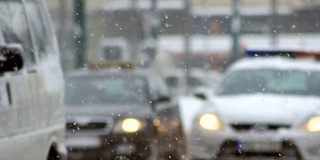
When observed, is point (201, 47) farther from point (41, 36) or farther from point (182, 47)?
point (41, 36)

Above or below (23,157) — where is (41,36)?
above

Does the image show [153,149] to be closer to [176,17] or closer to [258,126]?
[258,126]

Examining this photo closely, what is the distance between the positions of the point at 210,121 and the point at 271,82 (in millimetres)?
1712

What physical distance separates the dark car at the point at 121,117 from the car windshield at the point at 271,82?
0.83 metres

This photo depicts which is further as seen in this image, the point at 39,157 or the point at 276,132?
the point at 276,132

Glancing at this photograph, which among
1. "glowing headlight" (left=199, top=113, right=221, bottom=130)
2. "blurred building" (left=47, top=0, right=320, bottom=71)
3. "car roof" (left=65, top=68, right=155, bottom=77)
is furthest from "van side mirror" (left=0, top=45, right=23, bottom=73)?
"blurred building" (left=47, top=0, right=320, bottom=71)

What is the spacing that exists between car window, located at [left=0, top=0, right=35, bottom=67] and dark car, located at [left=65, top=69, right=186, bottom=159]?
4.95 m

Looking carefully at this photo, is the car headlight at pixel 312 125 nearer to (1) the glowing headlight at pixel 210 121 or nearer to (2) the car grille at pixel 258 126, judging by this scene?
(2) the car grille at pixel 258 126

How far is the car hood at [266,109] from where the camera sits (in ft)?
42.3

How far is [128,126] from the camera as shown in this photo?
13.4 m

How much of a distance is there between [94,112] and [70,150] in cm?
51

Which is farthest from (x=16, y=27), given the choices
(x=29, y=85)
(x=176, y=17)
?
(x=176, y=17)

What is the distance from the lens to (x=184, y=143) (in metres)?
15.0

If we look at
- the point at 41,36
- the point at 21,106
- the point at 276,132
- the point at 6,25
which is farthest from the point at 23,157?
the point at 276,132
